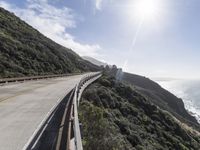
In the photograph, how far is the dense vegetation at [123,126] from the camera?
13.0m

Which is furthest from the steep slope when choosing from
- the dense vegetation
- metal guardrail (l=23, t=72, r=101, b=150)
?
metal guardrail (l=23, t=72, r=101, b=150)

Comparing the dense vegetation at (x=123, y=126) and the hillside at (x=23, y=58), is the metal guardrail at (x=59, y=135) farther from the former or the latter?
the hillside at (x=23, y=58)

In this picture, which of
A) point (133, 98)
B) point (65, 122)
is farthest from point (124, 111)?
point (65, 122)

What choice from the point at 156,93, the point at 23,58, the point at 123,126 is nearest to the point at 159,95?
the point at 156,93

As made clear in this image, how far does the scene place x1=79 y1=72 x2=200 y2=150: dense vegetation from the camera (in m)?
13.0

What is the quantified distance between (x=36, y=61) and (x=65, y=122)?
40823mm

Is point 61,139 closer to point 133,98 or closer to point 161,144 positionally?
point 161,144

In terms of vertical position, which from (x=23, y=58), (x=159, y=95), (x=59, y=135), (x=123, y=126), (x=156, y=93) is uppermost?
(x=23, y=58)

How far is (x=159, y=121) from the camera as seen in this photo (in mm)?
33125

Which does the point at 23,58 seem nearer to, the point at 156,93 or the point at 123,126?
the point at 123,126

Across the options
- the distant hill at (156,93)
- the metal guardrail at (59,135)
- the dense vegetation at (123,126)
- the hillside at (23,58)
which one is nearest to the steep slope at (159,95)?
the distant hill at (156,93)

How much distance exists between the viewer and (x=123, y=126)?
73.3 feet

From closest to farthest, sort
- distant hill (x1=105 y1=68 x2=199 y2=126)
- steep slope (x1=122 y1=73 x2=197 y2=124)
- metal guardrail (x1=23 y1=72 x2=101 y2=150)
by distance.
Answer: metal guardrail (x1=23 y1=72 x2=101 y2=150) < steep slope (x1=122 y1=73 x2=197 y2=124) < distant hill (x1=105 y1=68 x2=199 y2=126)

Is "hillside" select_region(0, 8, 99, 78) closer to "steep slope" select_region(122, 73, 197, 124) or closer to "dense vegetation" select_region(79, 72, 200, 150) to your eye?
"dense vegetation" select_region(79, 72, 200, 150)
